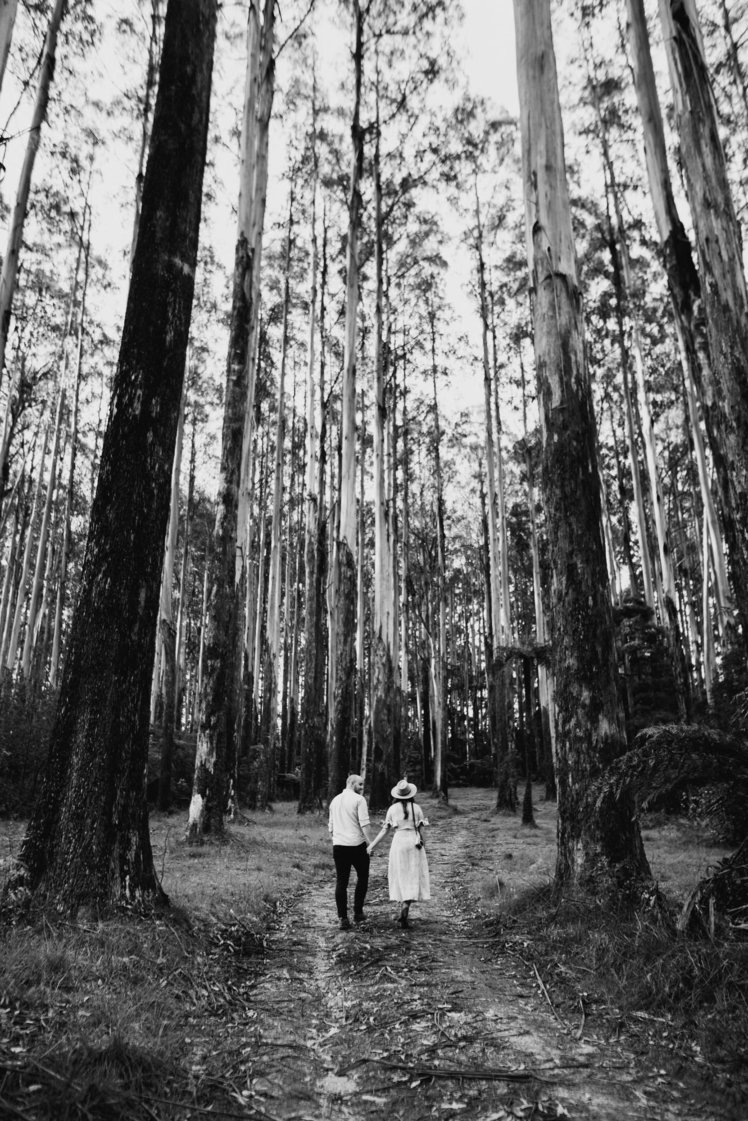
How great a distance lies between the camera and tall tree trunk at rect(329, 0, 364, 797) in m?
14.9

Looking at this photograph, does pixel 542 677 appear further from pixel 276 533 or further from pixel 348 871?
pixel 348 871

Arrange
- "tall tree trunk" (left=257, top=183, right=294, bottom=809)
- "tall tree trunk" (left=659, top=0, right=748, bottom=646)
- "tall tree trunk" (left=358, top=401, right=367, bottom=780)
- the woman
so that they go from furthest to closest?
"tall tree trunk" (left=358, top=401, right=367, bottom=780) → "tall tree trunk" (left=257, top=183, right=294, bottom=809) → the woman → "tall tree trunk" (left=659, top=0, right=748, bottom=646)

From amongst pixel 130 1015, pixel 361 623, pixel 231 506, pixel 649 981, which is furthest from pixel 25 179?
pixel 361 623

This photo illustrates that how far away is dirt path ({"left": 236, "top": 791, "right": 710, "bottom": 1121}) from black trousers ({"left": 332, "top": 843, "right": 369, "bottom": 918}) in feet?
2.16

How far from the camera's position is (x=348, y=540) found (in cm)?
1488

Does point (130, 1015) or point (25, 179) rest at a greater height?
point (25, 179)

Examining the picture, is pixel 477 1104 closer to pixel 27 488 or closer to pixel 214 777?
pixel 214 777

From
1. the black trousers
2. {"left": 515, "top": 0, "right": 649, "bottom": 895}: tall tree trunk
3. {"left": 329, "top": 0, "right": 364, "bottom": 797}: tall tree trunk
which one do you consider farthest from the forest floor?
{"left": 329, "top": 0, "right": 364, "bottom": 797}: tall tree trunk

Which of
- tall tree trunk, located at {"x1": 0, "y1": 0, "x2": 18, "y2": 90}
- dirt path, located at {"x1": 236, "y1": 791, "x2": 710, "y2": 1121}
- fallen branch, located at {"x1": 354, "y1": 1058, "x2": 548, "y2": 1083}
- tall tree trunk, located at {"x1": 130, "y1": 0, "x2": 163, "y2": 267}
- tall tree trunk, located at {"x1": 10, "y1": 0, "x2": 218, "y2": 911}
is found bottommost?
dirt path, located at {"x1": 236, "y1": 791, "x2": 710, "y2": 1121}

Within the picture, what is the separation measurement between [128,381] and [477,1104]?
4.87 meters

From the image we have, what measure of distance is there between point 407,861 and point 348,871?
0.58 meters

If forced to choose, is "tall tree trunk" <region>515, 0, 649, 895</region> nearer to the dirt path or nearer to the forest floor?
the forest floor

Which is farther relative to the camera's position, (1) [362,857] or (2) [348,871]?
(1) [362,857]

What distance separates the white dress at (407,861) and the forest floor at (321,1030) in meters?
0.47
